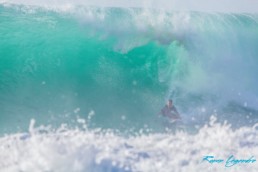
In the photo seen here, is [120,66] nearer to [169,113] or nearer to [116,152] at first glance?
[169,113]

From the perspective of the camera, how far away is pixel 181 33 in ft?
42.9

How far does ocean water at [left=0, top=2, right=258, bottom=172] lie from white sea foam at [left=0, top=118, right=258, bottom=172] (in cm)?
2

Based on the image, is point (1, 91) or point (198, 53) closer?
point (1, 91)

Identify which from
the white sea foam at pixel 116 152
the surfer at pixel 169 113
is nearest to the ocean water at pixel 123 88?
the white sea foam at pixel 116 152

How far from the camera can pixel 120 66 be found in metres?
11.8

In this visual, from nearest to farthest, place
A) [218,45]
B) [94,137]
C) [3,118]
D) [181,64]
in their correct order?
[94,137] → [3,118] → [181,64] → [218,45]

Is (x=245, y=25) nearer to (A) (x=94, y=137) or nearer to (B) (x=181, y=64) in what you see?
(B) (x=181, y=64)

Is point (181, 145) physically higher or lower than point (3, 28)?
lower

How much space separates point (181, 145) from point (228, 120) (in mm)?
3293

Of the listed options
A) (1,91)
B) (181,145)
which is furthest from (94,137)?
(1,91)

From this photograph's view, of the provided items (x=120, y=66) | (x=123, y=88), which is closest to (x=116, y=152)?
(x=123, y=88)

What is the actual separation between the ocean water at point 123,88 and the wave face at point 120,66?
0.03m

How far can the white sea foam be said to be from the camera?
609 centimetres

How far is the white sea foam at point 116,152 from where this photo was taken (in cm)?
609
